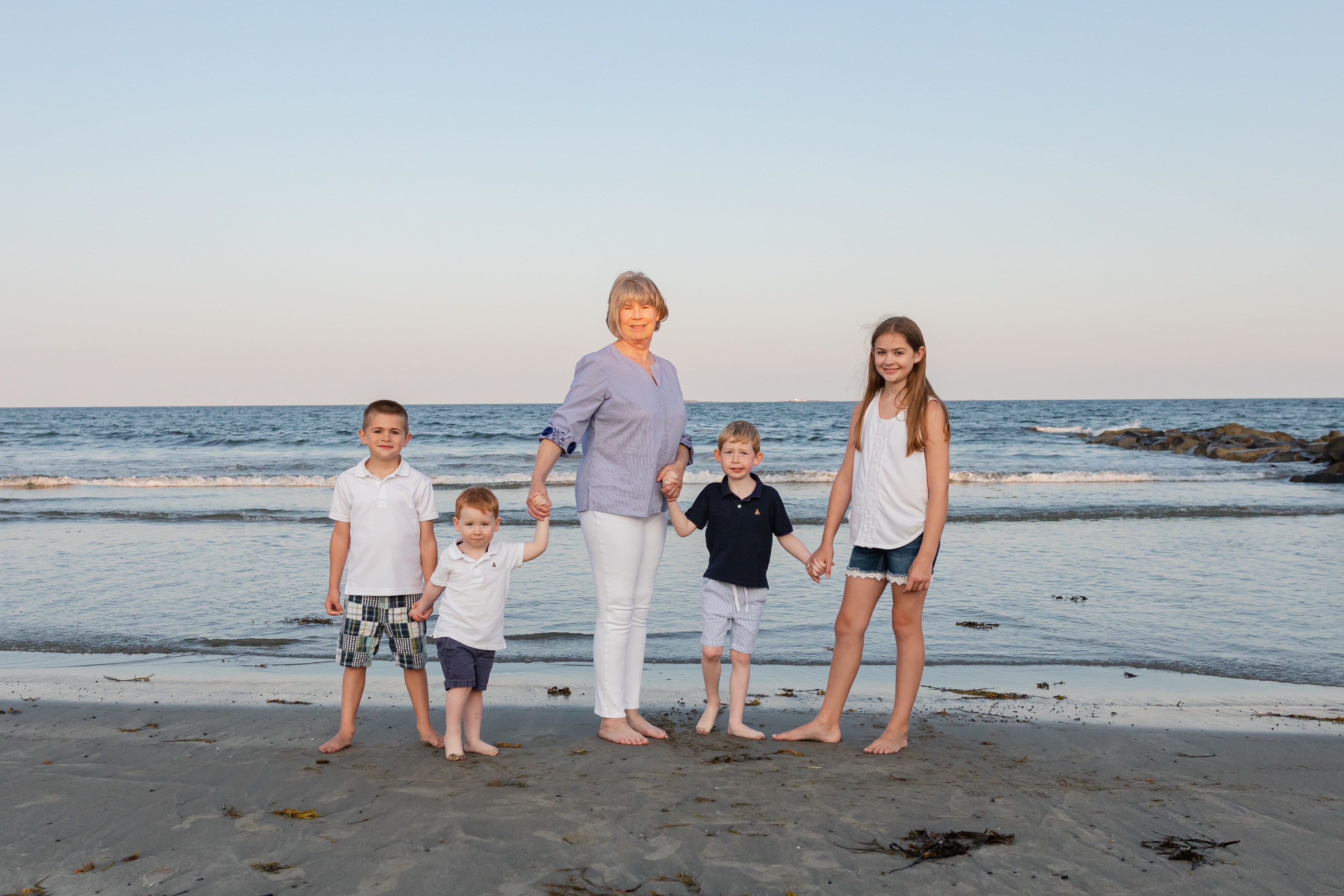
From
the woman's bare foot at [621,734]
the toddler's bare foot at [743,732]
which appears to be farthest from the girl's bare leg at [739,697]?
the woman's bare foot at [621,734]

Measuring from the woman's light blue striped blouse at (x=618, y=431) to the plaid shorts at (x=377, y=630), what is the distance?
89 cm

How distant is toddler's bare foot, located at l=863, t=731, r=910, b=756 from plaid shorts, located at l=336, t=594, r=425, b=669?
197 centimetres

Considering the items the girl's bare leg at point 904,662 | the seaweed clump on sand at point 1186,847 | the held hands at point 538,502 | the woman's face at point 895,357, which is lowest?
the seaweed clump on sand at point 1186,847

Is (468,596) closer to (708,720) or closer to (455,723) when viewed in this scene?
(455,723)

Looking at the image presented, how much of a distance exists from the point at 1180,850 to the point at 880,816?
93 cm

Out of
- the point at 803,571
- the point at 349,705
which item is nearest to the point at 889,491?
the point at 349,705

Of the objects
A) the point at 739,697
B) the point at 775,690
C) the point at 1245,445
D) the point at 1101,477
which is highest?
the point at 1245,445

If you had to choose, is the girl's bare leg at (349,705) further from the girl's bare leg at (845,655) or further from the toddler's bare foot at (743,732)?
the girl's bare leg at (845,655)

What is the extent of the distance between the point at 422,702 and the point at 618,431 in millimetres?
1484

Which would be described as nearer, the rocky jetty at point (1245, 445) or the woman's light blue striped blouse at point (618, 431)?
the woman's light blue striped blouse at point (618, 431)

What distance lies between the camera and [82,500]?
584 inches

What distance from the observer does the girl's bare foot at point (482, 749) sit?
12.0ft

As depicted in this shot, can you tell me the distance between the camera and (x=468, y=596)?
368cm

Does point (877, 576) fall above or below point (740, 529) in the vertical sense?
below
